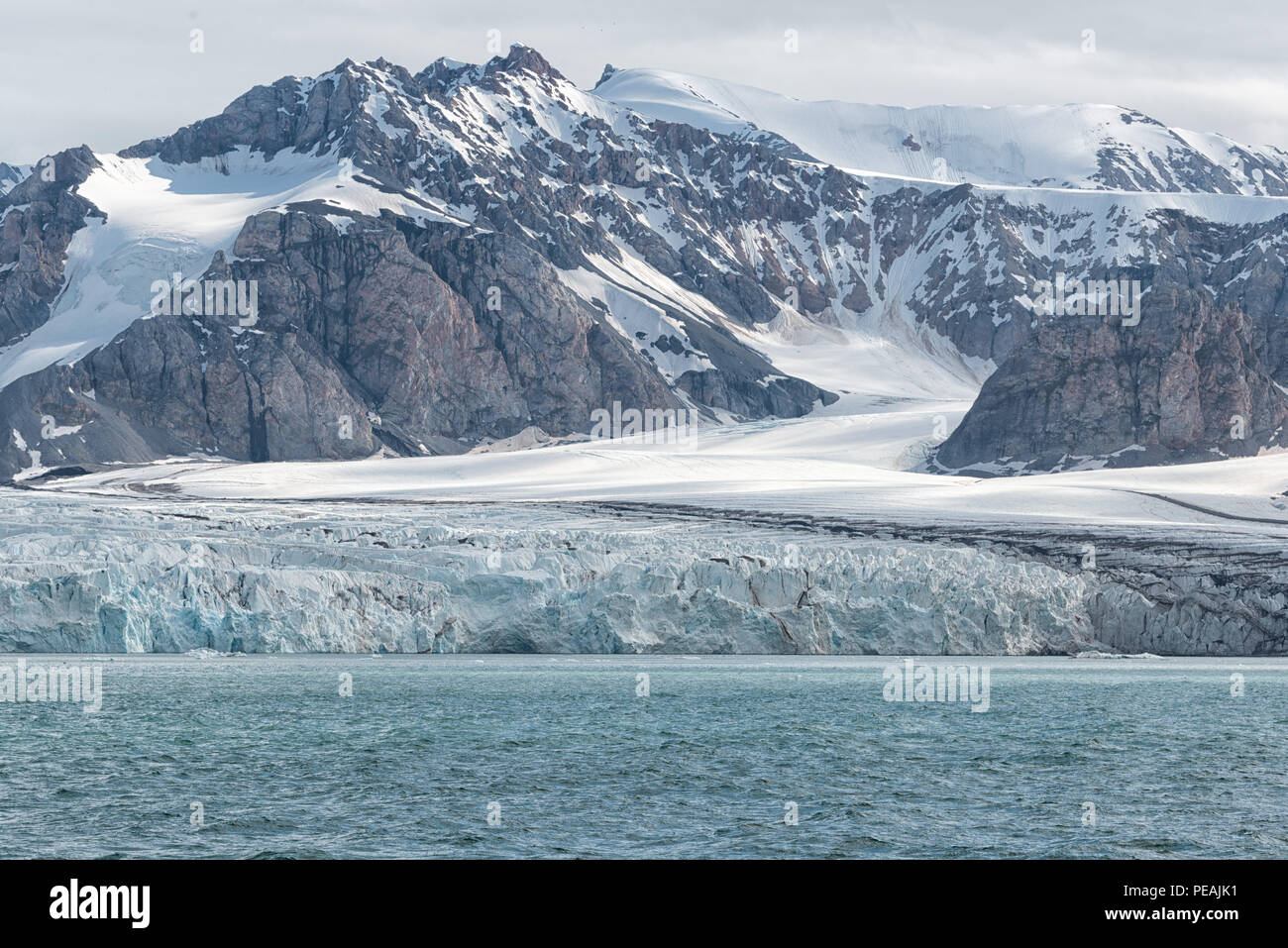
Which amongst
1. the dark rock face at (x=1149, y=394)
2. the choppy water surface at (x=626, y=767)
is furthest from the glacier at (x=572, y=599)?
the dark rock face at (x=1149, y=394)

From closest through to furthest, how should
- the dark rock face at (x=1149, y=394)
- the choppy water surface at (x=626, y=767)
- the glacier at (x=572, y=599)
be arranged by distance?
the choppy water surface at (x=626, y=767) < the glacier at (x=572, y=599) < the dark rock face at (x=1149, y=394)

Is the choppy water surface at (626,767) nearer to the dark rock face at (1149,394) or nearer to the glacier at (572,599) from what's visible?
the glacier at (572,599)

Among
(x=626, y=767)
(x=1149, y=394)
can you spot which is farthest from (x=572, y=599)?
(x=1149, y=394)

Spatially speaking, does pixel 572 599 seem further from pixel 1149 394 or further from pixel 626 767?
pixel 1149 394

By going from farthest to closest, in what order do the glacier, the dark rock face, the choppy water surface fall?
the dark rock face < the glacier < the choppy water surface

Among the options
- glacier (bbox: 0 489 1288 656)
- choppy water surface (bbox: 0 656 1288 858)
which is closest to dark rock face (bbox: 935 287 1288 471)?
glacier (bbox: 0 489 1288 656)

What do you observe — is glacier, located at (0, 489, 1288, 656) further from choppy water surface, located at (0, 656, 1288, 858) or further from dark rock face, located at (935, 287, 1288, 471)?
dark rock face, located at (935, 287, 1288, 471)
